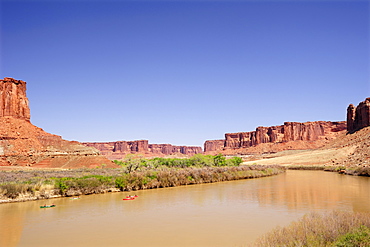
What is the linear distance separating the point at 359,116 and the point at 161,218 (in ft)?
305

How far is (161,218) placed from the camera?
1313cm

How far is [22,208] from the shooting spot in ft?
52.3

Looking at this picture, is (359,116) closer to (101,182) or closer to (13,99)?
(101,182)

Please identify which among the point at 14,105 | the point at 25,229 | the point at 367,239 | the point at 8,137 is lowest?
the point at 25,229

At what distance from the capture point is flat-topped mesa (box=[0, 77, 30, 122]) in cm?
6512

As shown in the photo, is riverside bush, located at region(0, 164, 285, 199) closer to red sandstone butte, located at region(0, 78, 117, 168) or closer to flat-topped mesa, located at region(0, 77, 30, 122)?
red sandstone butte, located at region(0, 78, 117, 168)

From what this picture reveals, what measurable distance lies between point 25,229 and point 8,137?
50623 mm

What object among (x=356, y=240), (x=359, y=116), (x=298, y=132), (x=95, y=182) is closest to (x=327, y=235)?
(x=356, y=240)

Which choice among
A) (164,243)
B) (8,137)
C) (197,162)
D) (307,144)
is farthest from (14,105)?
(307,144)

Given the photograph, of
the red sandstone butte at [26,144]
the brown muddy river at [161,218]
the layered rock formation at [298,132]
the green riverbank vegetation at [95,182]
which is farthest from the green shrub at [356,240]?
the layered rock formation at [298,132]

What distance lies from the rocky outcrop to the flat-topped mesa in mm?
90129

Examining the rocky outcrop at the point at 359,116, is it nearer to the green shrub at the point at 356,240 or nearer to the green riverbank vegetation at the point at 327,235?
the green riverbank vegetation at the point at 327,235

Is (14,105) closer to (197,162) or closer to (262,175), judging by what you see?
(197,162)

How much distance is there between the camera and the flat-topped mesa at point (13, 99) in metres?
65.1
